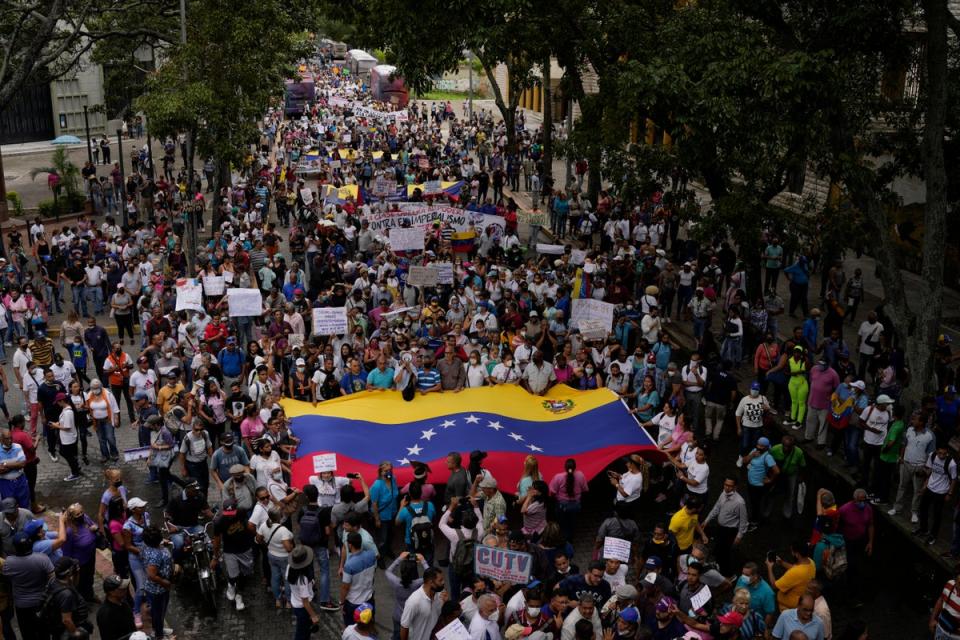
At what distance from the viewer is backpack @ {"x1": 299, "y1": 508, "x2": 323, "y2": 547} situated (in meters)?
11.1

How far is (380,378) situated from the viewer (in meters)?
15.8

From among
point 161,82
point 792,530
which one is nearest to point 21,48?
point 161,82

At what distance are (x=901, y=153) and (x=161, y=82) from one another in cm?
1791

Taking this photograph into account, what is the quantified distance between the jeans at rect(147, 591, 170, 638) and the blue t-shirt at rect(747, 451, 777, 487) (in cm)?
738

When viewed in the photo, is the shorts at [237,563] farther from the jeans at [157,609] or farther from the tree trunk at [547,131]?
the tree trunk at [547,131]

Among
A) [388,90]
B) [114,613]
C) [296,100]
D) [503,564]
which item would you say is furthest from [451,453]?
[388,90]

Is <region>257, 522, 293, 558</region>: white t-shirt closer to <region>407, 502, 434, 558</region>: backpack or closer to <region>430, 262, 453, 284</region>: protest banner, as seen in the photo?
<region>407, 502, 434, 558</region>: backpack

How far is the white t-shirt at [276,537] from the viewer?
10883mm

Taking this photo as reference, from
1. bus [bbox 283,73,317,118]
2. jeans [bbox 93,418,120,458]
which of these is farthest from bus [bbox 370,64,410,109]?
jeans [bbox 93,418,120,458]

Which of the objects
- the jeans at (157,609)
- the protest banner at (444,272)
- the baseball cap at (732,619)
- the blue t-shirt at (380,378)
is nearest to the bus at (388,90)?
the protest banner at (444,272)

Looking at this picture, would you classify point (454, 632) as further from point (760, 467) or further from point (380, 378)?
point (380, 378)

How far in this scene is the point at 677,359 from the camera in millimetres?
21031

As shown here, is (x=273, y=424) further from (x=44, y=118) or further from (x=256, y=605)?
(x=44, y=118)

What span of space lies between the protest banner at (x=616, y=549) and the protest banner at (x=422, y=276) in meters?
10.5
